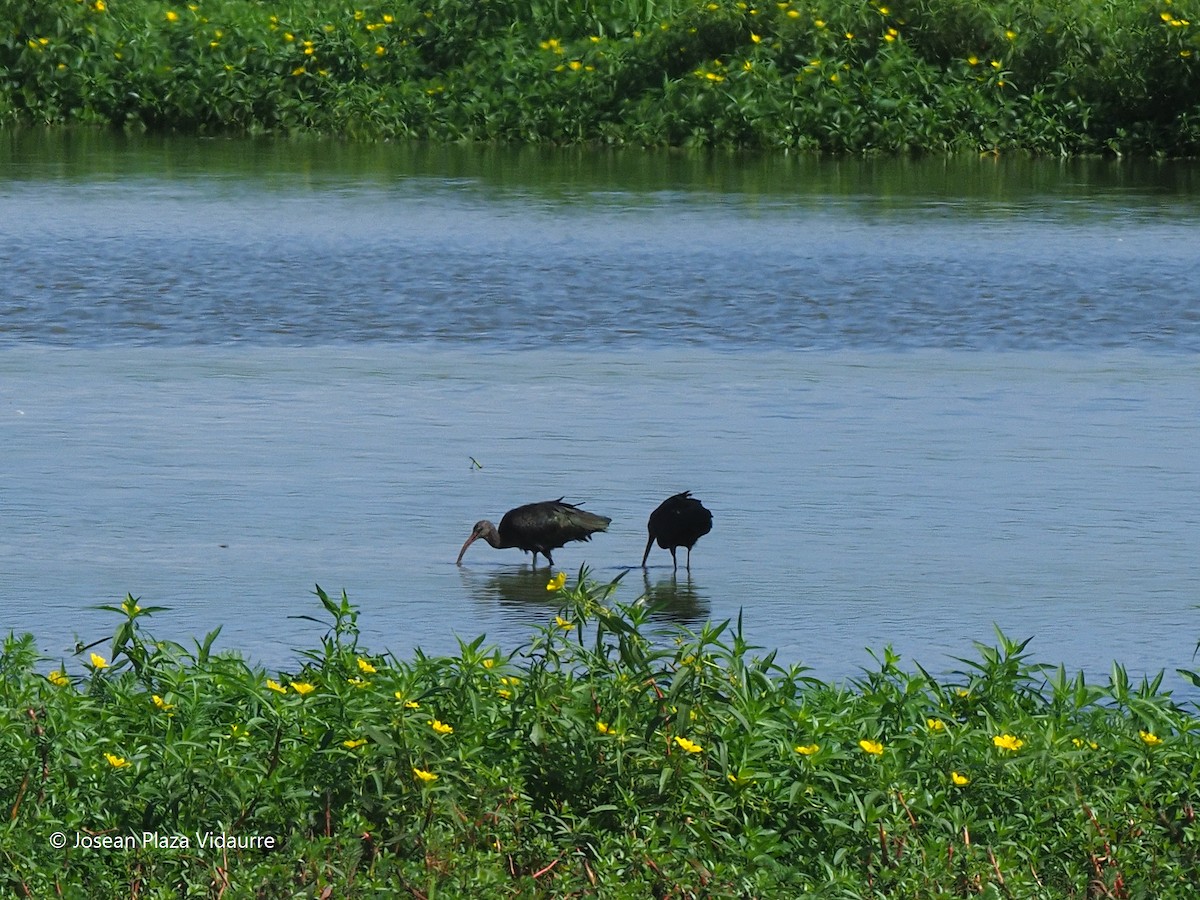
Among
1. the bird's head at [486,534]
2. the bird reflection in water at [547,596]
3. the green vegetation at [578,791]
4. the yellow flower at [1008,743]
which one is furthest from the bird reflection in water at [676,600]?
the yellow flower at [1008,743]

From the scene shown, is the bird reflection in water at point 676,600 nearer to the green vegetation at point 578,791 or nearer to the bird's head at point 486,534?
the bird's head at point 486,534

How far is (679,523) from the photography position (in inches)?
329

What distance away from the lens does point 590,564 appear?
8.75 meters

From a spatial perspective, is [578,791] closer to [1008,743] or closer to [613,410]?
[1008,743]

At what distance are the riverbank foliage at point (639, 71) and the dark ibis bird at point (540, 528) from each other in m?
16.9

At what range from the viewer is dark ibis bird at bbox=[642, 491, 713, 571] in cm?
831

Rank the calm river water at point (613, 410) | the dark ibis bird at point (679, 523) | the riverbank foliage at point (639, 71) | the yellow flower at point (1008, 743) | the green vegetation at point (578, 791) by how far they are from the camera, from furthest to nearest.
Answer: the riverbank foliage at point (639, 71), the dark ibis bird at point (679, 523), the calm river water at point (613, 410), the yellow flower at point (1008, 743), the green vegetation at point (578, 791)

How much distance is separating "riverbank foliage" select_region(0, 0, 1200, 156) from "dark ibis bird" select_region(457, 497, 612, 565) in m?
16.9

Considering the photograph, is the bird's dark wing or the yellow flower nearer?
the yellow flower

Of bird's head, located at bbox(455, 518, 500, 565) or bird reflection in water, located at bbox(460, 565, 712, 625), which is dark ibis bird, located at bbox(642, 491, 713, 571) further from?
bird's head, located at bbox(455, 518, 500, 565)

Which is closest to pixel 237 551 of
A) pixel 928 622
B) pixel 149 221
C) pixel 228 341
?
pixel 928 622

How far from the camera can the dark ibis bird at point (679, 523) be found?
8.31m

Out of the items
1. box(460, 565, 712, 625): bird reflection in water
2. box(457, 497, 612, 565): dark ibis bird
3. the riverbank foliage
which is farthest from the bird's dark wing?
the riverbank foliage

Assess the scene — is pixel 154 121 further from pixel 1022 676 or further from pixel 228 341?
pixel 1022 676
